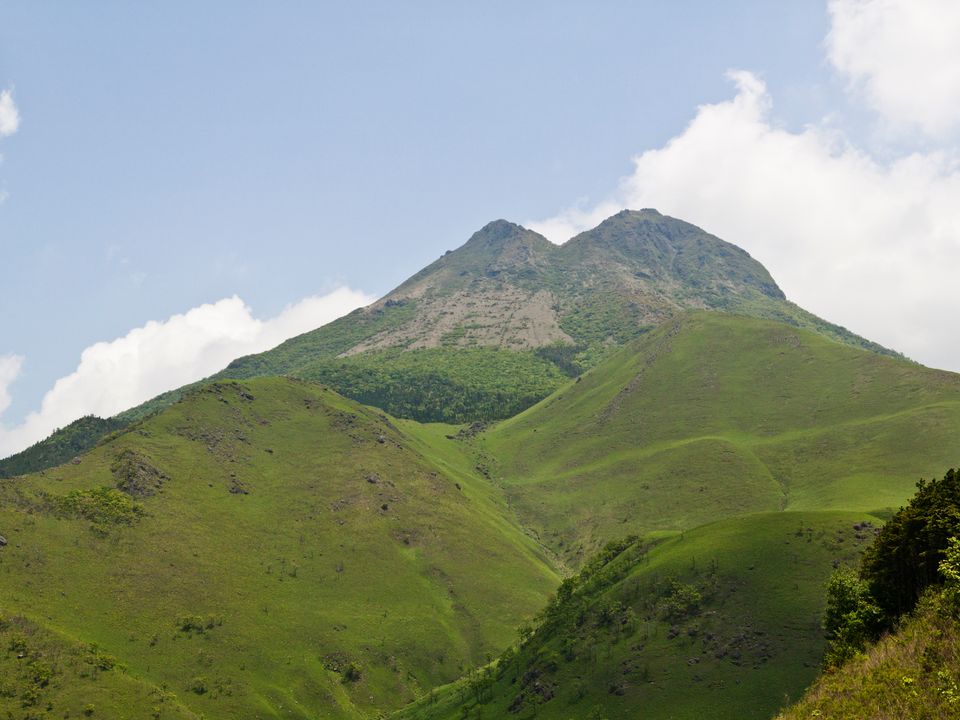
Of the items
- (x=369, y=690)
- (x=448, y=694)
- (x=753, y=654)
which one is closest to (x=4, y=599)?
(x=369, y=690)

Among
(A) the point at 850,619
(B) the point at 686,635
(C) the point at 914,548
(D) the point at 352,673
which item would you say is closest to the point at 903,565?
(C) the point at 914,548

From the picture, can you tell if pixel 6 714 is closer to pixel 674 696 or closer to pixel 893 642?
pixel 674 696

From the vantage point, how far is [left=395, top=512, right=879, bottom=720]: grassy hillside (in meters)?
129

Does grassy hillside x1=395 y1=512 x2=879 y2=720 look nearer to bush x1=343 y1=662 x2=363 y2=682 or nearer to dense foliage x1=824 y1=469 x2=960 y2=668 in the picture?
bush x1=343 y1=662 x2=363 y2=682

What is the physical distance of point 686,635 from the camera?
144 metres

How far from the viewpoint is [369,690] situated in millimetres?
183750

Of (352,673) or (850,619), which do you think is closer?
(850,619)

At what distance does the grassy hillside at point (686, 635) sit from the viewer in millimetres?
129000

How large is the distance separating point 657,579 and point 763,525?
26.8 meters

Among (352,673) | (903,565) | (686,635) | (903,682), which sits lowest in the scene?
(686,635)

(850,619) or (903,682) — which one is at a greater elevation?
(903,682)

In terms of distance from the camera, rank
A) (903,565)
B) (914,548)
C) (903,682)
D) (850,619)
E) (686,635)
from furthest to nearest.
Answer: (686,635) < (850,619) < (903,565) < (914,548) < (903,682)

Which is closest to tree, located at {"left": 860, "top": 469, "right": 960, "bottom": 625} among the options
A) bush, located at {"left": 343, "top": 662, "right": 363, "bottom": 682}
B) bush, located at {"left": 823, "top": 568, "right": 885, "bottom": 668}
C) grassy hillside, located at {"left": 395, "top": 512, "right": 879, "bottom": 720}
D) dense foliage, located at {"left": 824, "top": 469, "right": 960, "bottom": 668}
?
dense foliage, located at {"left": 824, "top": 469, "right": 960, "bottom": 668}

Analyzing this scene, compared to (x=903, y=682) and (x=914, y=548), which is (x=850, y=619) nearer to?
(x=914, y=548)
